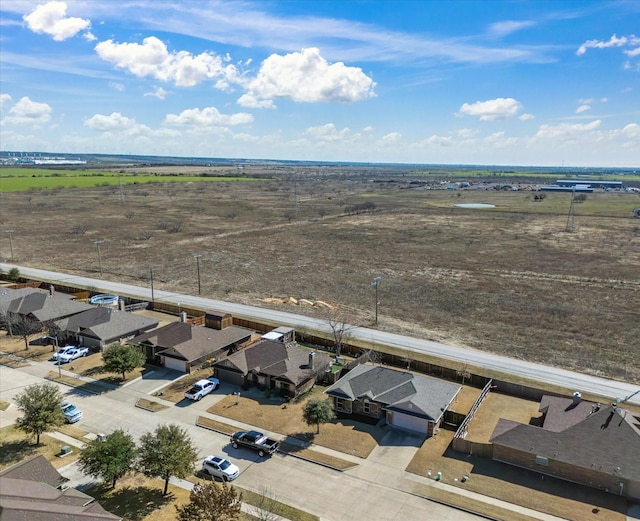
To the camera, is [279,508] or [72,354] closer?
[279,508]

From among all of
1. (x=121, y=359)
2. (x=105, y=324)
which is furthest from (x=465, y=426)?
(x=105, y=324)

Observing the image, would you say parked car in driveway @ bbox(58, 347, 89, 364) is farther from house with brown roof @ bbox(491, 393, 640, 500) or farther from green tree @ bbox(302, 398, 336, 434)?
house with brown roof @ bbox(491, 393, 640, 500)

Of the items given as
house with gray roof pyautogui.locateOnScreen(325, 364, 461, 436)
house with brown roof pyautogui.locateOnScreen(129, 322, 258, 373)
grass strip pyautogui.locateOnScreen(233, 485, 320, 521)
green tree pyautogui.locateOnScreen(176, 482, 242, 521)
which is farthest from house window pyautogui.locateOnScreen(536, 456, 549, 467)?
house with brown roof pyautogui.locateOnScreen(129, 322, 258, 373)

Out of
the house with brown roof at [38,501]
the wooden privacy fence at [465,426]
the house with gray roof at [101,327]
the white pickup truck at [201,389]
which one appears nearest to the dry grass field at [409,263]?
the wooden privacy fence at [465,426]

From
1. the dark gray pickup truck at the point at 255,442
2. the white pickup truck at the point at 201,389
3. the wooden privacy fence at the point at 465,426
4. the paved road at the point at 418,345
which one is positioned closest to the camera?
the dark gray pickup truck at the point at 255,442

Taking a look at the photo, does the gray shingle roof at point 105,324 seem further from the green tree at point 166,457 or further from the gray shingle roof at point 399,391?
the gray shingle roof at point 399,391

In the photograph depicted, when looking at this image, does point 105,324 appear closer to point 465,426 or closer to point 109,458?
point 109,458

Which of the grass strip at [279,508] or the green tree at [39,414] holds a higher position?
the green tree at [39,414]
